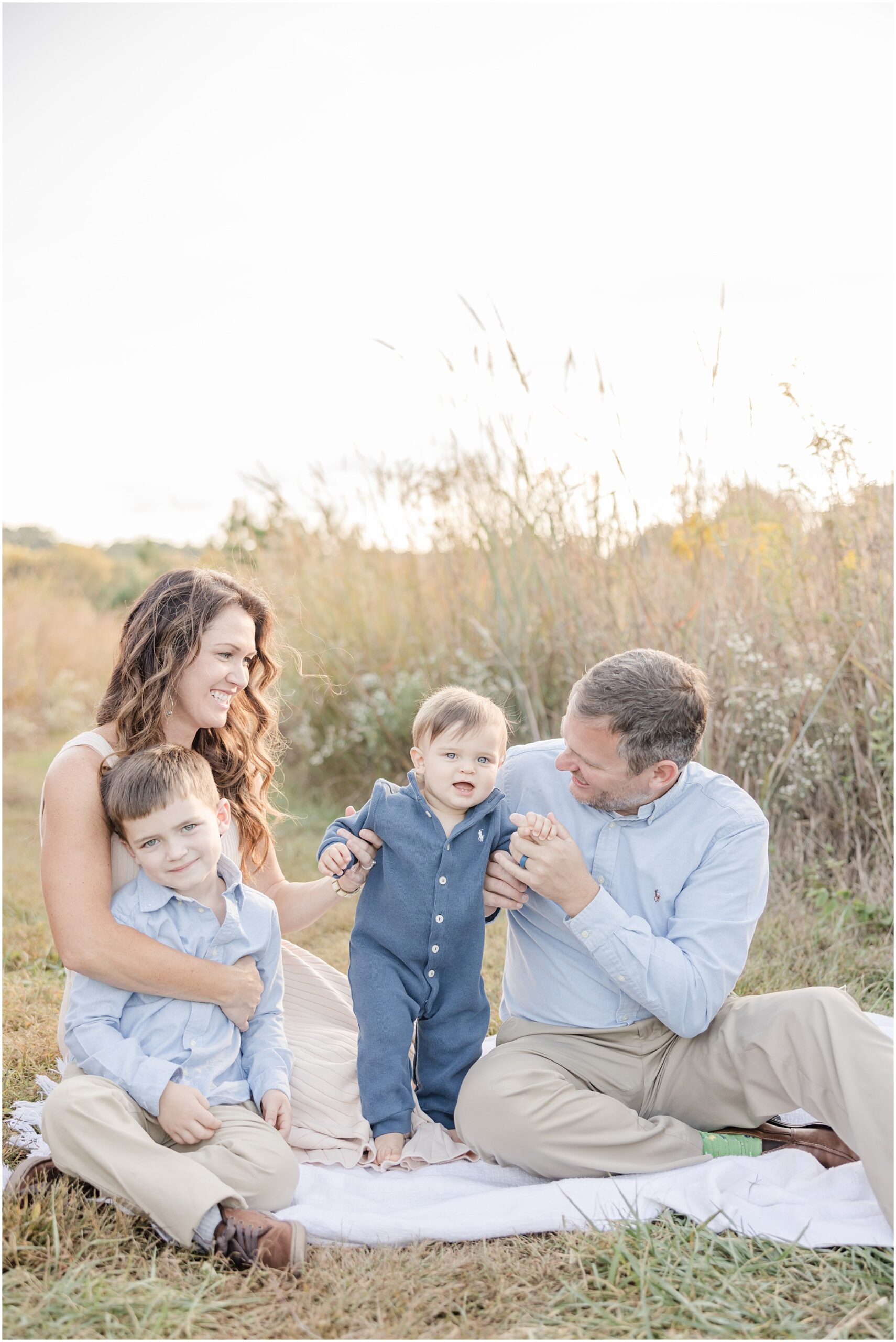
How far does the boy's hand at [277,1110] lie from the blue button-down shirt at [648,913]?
63 centimetres

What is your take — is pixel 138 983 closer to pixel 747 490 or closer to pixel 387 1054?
pixel 387 1054

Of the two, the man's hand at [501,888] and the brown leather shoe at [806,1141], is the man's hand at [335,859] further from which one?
the brown leather shoe at [806,1141]

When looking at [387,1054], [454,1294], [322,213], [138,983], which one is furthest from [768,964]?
[322,213]

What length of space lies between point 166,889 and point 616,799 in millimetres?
A: 1097

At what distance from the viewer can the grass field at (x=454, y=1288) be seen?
6.20 feet

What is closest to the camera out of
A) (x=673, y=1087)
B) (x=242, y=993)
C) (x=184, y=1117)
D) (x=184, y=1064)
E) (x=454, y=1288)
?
(x=454, y=1288)

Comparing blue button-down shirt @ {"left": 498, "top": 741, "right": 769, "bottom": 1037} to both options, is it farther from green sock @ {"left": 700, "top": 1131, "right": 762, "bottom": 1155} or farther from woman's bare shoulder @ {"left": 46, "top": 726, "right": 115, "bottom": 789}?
woman's bare shoulder @ {"left": 46, "top": 726, "right": 115, "bottom": 789}

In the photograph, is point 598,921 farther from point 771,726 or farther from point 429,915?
point 771,726

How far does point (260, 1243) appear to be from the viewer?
6.74 ft

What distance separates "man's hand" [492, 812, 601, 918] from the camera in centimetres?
239

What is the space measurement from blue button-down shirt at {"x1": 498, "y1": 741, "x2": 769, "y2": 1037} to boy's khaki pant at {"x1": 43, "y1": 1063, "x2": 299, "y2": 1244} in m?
0.76

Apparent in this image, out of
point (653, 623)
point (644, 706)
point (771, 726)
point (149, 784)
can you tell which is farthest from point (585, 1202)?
point (653, 623)

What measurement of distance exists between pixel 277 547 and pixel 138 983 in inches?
228

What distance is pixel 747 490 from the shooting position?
4.96 m
